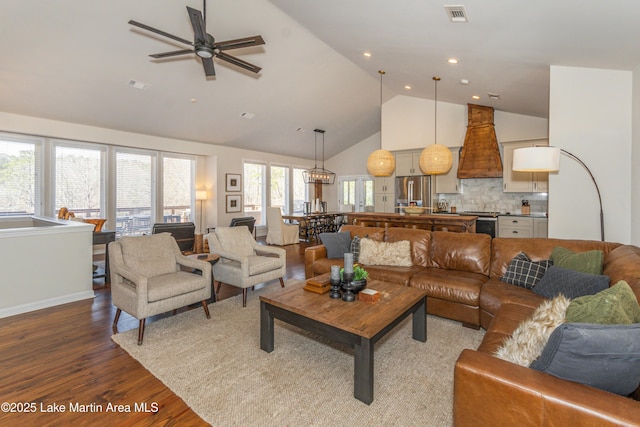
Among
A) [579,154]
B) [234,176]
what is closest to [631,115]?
[579,154]

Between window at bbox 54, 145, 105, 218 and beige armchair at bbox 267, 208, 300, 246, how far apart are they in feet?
12.2

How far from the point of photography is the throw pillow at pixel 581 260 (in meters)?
2.49

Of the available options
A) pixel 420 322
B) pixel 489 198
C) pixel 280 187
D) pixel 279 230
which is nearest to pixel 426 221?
pixel 420 322

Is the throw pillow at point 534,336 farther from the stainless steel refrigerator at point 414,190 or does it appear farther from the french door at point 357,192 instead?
the french door at point 357,192

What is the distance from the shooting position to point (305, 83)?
253 inches

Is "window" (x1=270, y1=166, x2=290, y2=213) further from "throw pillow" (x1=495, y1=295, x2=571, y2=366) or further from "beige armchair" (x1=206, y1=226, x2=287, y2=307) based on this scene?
"throw pillow" (x1=495, y1=295, x2=571, y2=366)

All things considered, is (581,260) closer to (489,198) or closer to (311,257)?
(311,257)

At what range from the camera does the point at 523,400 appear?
1.18 metres

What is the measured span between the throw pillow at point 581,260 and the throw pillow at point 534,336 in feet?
4.19

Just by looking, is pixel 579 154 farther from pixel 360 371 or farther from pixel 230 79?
pixel 230 79

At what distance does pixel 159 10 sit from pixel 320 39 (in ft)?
7.84

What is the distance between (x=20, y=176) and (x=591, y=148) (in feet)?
28.8

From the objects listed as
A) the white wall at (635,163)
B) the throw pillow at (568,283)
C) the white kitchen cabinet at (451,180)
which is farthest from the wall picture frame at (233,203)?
the white wall at (635,163)

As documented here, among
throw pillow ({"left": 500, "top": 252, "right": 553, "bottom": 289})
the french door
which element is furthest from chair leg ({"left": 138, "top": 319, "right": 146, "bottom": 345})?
the french door
